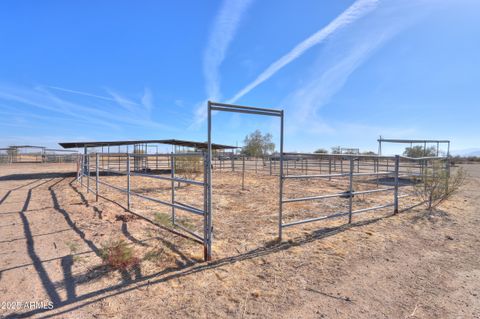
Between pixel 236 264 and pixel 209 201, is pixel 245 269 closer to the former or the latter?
pixel 236 264

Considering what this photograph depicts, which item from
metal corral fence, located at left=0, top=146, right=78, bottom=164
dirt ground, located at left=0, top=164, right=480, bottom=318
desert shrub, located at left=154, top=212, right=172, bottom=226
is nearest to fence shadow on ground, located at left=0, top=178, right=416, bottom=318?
dirt ground, located at left=0, top=164, right=480, bottom=318

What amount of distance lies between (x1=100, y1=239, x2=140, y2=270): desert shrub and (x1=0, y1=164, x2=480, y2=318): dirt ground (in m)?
0.09

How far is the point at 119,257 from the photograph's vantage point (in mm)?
3010

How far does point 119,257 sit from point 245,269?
5.03ft

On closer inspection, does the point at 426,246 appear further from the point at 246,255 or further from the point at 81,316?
the point at 81,316

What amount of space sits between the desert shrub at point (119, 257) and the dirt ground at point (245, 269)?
86mm

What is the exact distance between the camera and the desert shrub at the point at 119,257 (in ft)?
9.66

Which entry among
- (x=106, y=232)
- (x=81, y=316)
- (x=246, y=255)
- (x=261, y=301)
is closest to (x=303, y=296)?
(x=261, y=301)

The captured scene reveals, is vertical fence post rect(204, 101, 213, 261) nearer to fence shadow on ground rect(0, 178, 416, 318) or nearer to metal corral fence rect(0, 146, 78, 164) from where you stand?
fence shadow on ground rect(0, 178, 416, 318)

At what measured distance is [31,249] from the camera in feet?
11.2

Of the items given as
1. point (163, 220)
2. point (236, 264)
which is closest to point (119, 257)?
point (236, 264)

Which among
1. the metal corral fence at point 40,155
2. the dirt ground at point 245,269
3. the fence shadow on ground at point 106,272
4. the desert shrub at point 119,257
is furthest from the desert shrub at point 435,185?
the metal corral fence at point 40,155

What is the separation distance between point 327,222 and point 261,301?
10.4ft

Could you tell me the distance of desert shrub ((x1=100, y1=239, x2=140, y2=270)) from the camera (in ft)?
9.66
